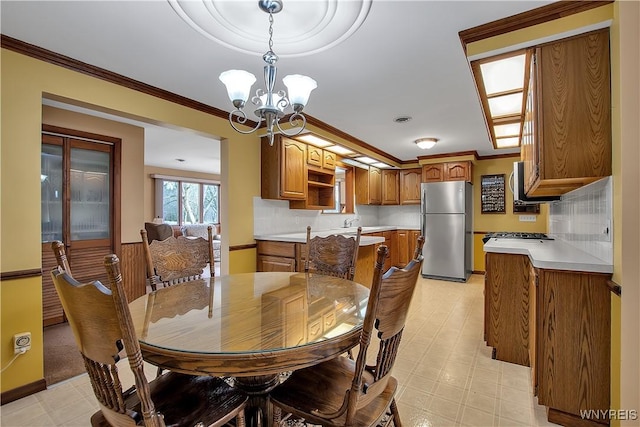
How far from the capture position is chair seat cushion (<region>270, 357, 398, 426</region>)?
3.47 feet

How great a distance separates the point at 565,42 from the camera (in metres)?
1.64

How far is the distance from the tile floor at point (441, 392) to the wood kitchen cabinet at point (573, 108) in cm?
137

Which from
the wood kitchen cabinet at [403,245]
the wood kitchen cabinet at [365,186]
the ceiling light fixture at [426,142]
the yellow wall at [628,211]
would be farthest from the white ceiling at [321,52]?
the wood kitchen cabinet at [403,245]

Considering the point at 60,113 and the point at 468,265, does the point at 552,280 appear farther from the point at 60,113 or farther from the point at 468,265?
A: the point at 60,113

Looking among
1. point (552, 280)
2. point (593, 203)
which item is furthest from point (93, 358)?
point (593, 203)

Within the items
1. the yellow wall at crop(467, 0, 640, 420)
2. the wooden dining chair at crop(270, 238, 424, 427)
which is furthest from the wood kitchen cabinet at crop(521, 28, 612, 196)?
the wooden dining chair at crop(270, 238, 424, 427)

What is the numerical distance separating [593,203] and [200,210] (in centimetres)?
868

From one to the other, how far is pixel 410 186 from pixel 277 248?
3781 millimetres

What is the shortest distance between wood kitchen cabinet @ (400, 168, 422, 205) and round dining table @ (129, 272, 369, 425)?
15.6 ft

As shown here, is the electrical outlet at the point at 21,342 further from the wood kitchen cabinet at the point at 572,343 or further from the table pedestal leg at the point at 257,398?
the wood kitchen cabinet at the point at 572,343

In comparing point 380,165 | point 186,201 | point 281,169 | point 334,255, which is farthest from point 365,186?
point 186,201

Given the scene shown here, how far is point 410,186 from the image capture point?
20.3 ft

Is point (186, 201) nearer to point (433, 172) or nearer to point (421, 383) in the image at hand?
point (433, 172)

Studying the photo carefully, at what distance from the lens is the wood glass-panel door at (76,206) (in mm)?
3154
